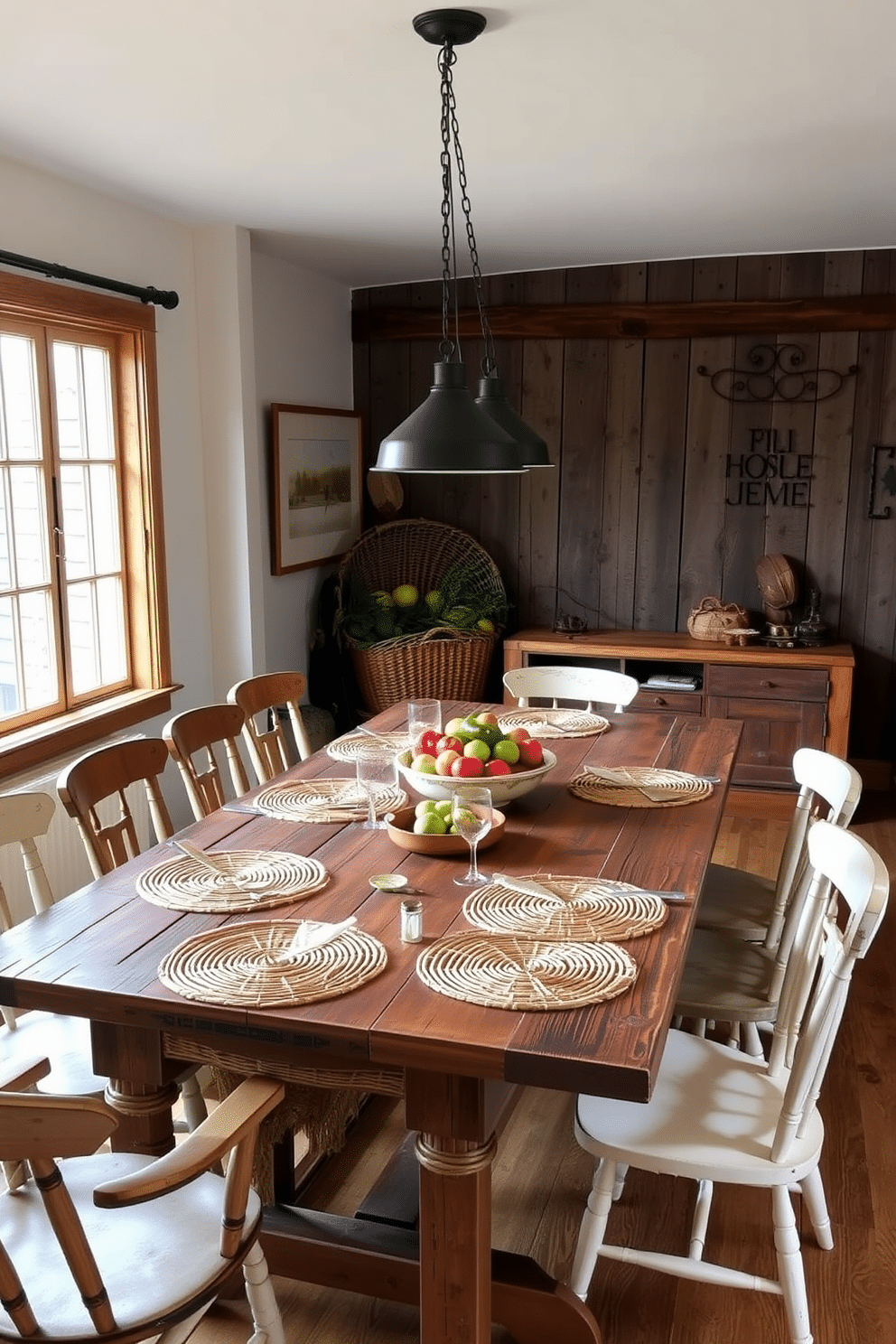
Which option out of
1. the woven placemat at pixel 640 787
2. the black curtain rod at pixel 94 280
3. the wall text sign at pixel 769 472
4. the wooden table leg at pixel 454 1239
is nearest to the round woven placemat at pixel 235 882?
the wooden table leg at pixel 454 1239

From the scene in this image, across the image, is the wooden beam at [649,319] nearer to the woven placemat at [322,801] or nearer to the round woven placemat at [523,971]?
the woven placemat at [322,801]

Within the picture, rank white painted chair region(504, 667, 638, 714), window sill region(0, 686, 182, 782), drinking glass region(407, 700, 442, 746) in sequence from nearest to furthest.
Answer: drinking glass region(407, 700, 442, 746) < window sill region(0, 686, 182, 782) < white painted chair region(504, 667, 638, 714)

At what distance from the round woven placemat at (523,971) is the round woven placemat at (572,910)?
39mm

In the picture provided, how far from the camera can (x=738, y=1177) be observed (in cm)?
186

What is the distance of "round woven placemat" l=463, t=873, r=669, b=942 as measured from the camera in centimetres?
193

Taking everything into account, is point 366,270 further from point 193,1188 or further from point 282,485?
point 193,1188

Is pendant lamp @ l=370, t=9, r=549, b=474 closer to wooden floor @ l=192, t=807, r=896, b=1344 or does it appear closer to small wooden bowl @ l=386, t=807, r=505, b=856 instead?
small wooden bowl @ l=386, t=807, r=505, b=856

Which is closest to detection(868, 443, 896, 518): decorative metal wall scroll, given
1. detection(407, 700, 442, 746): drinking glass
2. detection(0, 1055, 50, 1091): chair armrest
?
detection(407, 700, 442, 746): drinking glass

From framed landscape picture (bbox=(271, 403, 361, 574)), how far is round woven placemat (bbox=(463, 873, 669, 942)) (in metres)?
3.09

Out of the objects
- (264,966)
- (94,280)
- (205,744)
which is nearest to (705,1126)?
(264,966)

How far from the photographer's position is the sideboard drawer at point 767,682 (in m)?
5.00

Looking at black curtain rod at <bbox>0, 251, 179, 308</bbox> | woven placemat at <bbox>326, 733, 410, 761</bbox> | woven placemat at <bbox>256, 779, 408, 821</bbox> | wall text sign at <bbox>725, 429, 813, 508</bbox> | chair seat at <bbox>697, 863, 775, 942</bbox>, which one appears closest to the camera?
woven placemat at <bbox>256, 779, 408, 821</bbox>

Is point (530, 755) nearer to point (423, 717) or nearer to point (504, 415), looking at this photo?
point (423, 717)

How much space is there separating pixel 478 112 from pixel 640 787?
1.82 meters
